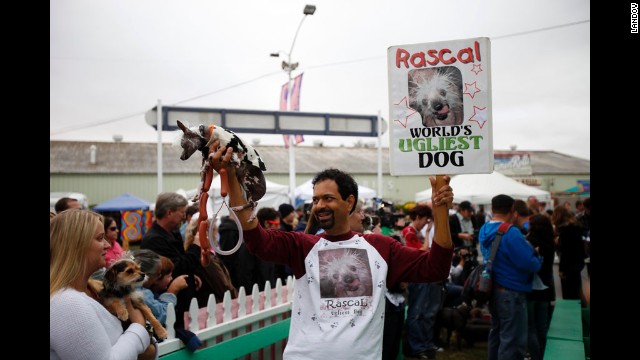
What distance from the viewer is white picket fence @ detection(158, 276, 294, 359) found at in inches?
140

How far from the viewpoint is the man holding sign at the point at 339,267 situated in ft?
7.67

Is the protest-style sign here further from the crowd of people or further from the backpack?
the backpack

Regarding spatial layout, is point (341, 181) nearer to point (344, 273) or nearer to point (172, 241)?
point (344, 273)

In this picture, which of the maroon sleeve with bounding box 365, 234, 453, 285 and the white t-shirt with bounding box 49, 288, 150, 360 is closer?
the white t-shirt with bounding box 49, 288, 150, 360

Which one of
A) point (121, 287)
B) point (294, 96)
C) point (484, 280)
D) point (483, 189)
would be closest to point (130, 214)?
point (294, 96)

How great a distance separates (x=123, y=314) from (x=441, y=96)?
2098 millimetres

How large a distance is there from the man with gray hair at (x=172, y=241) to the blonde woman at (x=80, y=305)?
5.39 feet

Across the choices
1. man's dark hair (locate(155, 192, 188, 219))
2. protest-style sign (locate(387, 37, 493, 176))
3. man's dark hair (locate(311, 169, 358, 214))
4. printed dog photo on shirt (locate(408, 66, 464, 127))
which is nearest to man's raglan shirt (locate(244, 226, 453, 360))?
man's dark hair (locate(311, 169, 358, 214))

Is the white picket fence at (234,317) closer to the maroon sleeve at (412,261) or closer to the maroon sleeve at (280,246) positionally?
the maroon sleeve at (280,246)

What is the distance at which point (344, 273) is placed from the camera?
2471 millimetres

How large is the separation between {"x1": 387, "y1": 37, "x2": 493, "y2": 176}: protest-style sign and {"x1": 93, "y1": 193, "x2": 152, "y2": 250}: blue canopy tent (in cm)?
2170

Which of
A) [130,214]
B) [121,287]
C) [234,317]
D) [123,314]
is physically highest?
[121,287]
